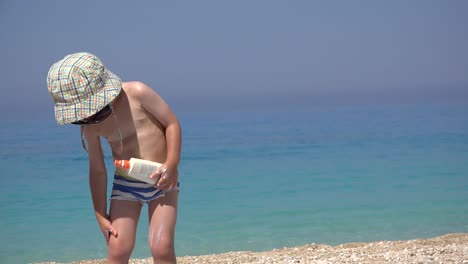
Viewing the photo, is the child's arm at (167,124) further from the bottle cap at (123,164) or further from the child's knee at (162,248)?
the child's knee at (162,248)

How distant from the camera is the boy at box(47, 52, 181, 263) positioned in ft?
10.6

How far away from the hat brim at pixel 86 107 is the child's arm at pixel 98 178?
25 cm

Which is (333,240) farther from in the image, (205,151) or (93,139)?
(205,151)

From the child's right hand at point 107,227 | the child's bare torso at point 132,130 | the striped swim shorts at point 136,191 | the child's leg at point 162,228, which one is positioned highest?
the child's bare torso at point 132,130

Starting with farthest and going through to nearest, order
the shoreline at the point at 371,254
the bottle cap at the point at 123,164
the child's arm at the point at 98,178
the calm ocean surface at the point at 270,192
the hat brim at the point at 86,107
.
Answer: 1. the calm ocean surface at the point at 270,192
2. the shoreline at the point at 371,254
3. the child's arm at the point at 98,178
4. the bottle cap at the point at 123,164
5. the hat brim at the point at 86,107

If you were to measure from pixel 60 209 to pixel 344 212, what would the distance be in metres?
4.15

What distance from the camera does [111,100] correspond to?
3.11 m

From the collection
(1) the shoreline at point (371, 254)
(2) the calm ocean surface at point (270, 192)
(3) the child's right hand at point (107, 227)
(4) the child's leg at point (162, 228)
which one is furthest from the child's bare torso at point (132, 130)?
(2) the calm ocean surface at point (270, 192)

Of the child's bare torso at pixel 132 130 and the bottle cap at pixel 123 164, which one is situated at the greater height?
the child's bare torso at pixel 132 130

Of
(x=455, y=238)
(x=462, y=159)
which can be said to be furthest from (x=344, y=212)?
(x=462, y=159)

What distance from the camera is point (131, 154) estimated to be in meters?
3.36

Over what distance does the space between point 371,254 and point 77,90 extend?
2.84 metres

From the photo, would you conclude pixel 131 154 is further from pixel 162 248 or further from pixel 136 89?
pixel 162 248

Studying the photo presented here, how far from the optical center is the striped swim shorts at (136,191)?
332cm
